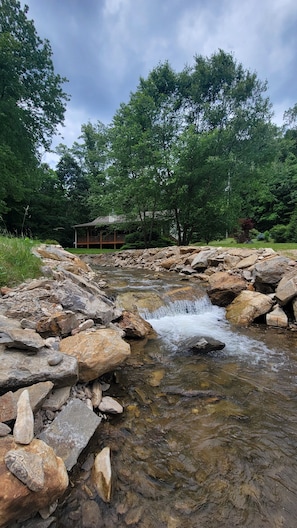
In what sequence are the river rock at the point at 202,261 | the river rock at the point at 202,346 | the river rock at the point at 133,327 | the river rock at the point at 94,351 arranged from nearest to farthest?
the river rock at the point at 94,351
the river rock at the point at 202,346
the river rock at the point at 133,327
the river rock at the point at 202,261

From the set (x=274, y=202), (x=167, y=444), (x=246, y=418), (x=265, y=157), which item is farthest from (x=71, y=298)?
(x=274, y=202)

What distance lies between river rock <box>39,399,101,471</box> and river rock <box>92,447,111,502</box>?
15cm

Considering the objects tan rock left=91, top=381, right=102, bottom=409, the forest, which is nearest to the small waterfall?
tan rock left=91, top=381, right=102, bottom=409

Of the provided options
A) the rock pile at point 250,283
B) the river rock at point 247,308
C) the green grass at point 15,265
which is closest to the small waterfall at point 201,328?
the river rock at point 247,308

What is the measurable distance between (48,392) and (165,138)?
17036 millimetres

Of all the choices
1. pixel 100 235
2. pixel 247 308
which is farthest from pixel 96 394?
pixel 100 235

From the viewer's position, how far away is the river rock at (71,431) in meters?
1.68

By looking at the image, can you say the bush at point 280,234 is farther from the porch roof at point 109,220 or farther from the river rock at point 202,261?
the porch roof at point 109,220

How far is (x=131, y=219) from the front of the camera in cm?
1739

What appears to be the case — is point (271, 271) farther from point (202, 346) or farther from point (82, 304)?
point (82, 304)

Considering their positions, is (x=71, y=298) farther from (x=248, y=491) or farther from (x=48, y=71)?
(x=48, y=71)

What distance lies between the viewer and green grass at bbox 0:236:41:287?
388 centimetres

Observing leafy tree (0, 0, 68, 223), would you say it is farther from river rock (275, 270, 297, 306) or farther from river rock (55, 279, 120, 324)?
river rock (275, 270, 297, 306)

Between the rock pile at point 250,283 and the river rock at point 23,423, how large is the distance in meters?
4.30
